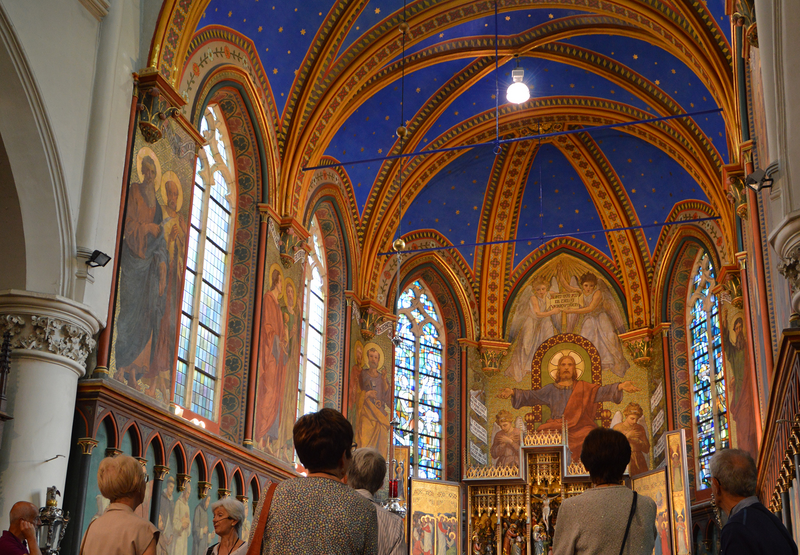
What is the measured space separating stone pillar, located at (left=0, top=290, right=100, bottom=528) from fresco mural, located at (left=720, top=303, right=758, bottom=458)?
413 inches

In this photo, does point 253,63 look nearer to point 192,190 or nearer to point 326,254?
point 192,190

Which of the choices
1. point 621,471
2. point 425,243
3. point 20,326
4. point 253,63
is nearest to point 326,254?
point 425,243

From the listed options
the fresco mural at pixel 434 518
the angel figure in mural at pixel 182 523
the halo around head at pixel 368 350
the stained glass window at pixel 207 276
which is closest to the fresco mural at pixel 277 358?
the stained glass window at pixel 207 276

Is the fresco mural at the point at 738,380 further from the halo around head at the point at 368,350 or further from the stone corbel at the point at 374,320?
the halo around head at the point at 368,350

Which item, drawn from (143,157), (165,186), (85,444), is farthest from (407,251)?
(85,444)

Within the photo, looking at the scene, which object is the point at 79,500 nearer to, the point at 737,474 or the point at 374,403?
the point at 737,474

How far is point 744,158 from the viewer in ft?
42.2

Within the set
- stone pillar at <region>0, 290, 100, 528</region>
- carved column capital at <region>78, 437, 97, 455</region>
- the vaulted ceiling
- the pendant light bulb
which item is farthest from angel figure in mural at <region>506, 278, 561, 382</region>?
stone pillar at <region>0, 290, 100, 528</region>

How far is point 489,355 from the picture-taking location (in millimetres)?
20688

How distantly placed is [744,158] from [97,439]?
928 centimetres

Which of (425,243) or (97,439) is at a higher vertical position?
(425,243)

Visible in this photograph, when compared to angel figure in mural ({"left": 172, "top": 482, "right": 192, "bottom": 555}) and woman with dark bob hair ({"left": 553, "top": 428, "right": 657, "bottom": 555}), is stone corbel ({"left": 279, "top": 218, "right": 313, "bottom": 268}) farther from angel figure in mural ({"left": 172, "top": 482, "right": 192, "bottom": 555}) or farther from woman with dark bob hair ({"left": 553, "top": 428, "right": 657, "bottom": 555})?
woman with dark bob hair ({"left": 553, "top": 428, "right": 657, "bottom": 555})

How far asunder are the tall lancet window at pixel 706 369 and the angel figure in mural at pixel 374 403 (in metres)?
6.19

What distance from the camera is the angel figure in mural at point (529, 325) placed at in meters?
20.8
